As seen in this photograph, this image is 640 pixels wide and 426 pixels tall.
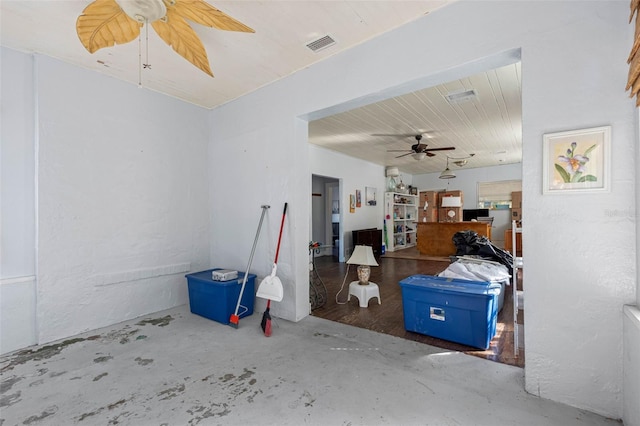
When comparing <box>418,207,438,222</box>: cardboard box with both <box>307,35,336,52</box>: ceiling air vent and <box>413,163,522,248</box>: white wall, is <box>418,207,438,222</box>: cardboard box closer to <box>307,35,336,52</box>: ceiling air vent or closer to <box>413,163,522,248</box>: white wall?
<box>413,163,522,248</box>: white wall

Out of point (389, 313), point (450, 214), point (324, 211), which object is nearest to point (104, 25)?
point (389, 313)

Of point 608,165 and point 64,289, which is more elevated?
point 608,165

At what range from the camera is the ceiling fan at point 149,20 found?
5.97 feet

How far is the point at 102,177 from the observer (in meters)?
2.97

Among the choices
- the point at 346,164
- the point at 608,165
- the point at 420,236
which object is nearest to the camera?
the point at 608,165

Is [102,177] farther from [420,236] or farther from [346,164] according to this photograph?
[420,236]

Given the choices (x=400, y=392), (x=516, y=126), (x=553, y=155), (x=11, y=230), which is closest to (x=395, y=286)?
(x=400, y=392)

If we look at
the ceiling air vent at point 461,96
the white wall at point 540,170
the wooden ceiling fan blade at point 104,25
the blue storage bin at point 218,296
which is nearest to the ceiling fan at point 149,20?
the wooden ceiling fan blade at point 104,25

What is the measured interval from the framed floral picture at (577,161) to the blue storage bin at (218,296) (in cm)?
285

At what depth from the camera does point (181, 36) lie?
2.17 meters

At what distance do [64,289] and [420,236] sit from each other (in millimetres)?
7084

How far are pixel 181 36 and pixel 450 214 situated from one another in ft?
25.4

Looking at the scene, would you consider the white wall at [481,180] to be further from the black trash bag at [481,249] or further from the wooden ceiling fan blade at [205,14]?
the wooden ceiling fan blade at [205,14]

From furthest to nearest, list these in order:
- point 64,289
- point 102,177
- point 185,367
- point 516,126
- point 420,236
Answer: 1. point 420,236
2. point 516,126
3. point 102,177
4. point 64,289
5. point 185,367
